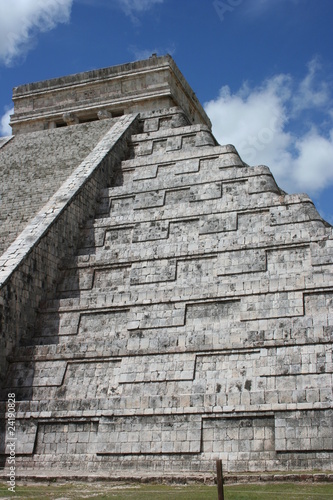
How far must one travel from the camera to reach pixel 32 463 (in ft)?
30.8

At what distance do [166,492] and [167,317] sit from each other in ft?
11.6

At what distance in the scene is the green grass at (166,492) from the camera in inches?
263

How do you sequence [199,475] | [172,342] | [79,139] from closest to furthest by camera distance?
[199,475] < [172,342] < [79,139]

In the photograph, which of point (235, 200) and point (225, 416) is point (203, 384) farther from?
point (235, 200)

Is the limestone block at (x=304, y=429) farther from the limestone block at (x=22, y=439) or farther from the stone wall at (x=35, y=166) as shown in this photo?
the stone wall at (x=35, y=166)

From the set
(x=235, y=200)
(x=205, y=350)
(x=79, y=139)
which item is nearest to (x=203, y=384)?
(x=205, y=350)

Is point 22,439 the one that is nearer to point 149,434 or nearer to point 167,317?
point 149,434

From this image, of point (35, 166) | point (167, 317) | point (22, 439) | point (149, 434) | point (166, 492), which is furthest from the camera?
point (35, 166)

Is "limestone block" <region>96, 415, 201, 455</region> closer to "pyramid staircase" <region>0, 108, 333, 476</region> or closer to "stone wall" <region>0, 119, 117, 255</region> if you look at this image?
"pyramid staircase" <region>0, 108, 333, 476</region>

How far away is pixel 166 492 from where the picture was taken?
7.23m

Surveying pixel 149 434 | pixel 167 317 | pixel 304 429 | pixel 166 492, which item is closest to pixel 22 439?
pixel 149 434

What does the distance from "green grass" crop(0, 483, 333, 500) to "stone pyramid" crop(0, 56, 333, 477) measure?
81 centimetres

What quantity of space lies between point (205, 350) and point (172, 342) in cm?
60

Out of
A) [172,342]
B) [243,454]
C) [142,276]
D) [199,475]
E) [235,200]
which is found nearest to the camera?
[199,475]
